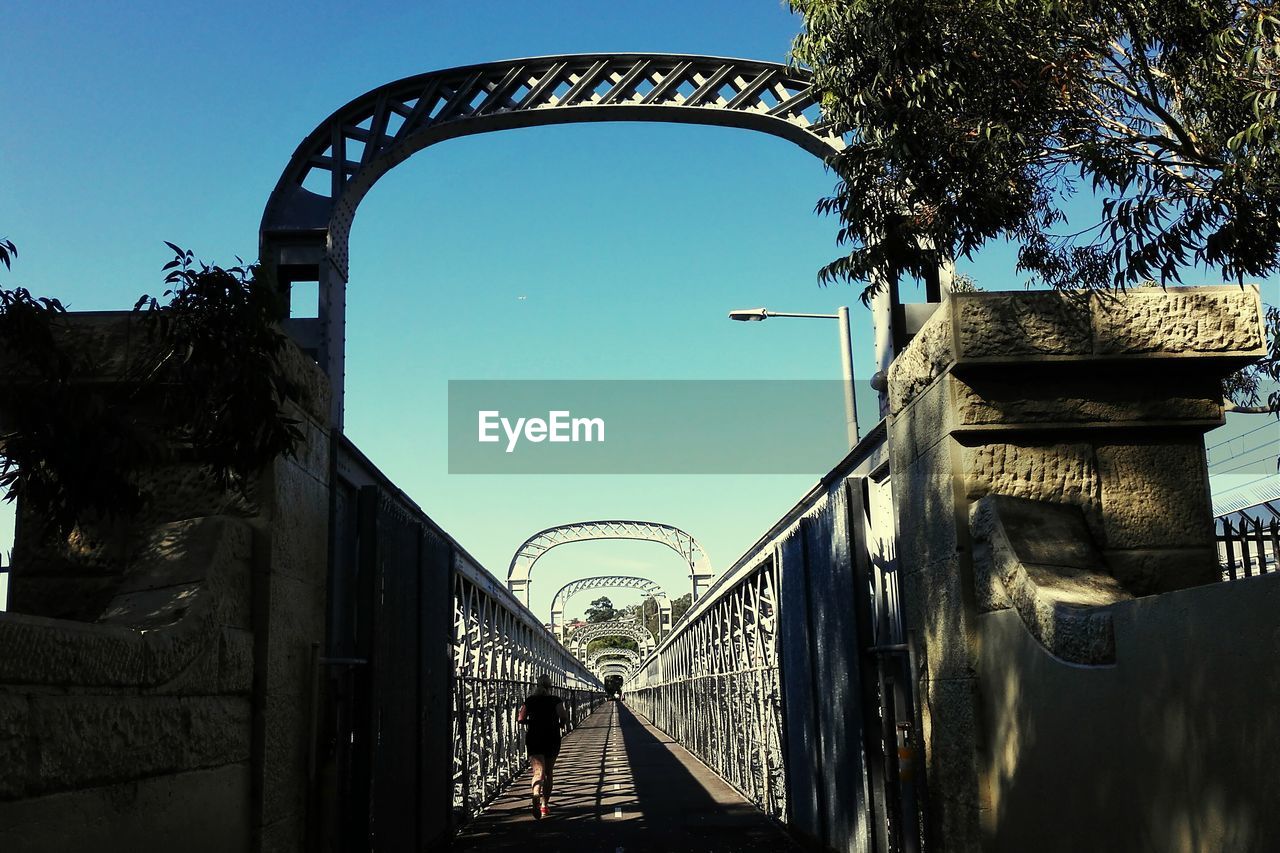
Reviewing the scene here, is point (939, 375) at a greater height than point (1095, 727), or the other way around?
point (939, 375)

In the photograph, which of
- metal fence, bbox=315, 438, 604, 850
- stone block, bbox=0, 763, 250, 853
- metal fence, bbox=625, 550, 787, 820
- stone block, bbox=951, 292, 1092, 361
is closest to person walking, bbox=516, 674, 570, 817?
metal fence, bbox=315, 438, 604, 850

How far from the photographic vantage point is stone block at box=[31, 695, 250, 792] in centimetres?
359

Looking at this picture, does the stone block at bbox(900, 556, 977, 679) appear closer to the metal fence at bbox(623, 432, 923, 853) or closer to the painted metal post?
the metal fence at bbox(623, 432, 923, 853)

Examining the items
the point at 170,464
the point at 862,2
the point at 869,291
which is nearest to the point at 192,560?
the point at 170,464

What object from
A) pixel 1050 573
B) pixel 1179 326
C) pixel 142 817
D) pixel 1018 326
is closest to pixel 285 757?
pixel 142 817

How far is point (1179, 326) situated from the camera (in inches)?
222

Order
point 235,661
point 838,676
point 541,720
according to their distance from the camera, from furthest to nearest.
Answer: point 541,720 → point 838,676 → point 235,661

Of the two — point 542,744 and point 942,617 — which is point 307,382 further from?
point 542,744

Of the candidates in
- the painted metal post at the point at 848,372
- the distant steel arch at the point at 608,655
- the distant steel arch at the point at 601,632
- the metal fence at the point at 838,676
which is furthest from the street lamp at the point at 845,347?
the distant steel arch at the point at 608,655

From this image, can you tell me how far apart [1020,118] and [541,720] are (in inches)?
346

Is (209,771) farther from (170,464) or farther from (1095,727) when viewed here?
(1095,727)

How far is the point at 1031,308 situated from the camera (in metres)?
5.62

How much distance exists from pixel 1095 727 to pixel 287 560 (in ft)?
12.5

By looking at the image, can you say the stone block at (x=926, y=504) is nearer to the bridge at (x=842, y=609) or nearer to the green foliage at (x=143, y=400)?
the bridge at (x=842, y=609)
